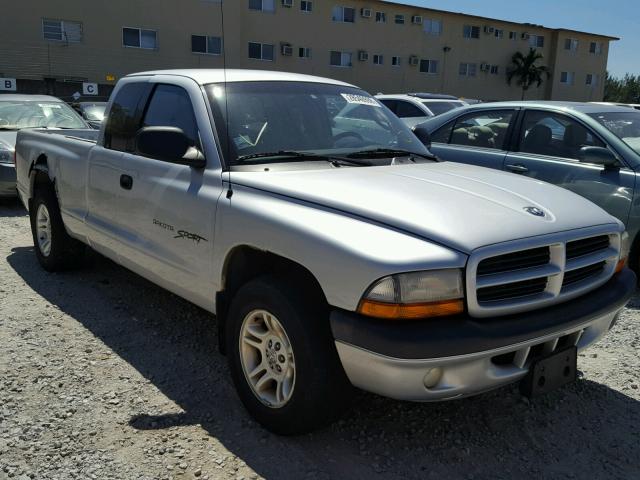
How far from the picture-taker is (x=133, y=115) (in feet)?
14.2

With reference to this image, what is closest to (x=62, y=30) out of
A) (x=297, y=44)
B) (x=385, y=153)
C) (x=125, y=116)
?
(x=297, y=44)

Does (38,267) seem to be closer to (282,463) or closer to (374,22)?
(282,463)

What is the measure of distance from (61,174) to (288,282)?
323cm

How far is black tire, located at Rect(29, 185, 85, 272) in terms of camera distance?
5352mm

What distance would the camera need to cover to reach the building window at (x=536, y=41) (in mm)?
46372

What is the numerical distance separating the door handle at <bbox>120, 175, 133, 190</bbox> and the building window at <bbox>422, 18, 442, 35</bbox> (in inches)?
1567

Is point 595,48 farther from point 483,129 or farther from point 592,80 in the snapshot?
point 483,129

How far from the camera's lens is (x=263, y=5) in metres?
33.8

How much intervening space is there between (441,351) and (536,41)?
50041mm

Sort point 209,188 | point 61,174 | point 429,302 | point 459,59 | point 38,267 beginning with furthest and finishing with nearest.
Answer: point 459,59, point 38,267, point 61,174, point 209,188, point 429,302

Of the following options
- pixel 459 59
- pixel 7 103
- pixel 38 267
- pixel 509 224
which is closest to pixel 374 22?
pixel 459 59

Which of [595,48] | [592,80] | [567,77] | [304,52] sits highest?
[595,48]

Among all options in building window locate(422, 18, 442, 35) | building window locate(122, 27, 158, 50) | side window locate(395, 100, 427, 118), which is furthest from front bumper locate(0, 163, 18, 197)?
building window locate(422, 18, 442, 35)

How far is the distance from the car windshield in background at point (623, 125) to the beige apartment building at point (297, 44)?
19635 millimetres
